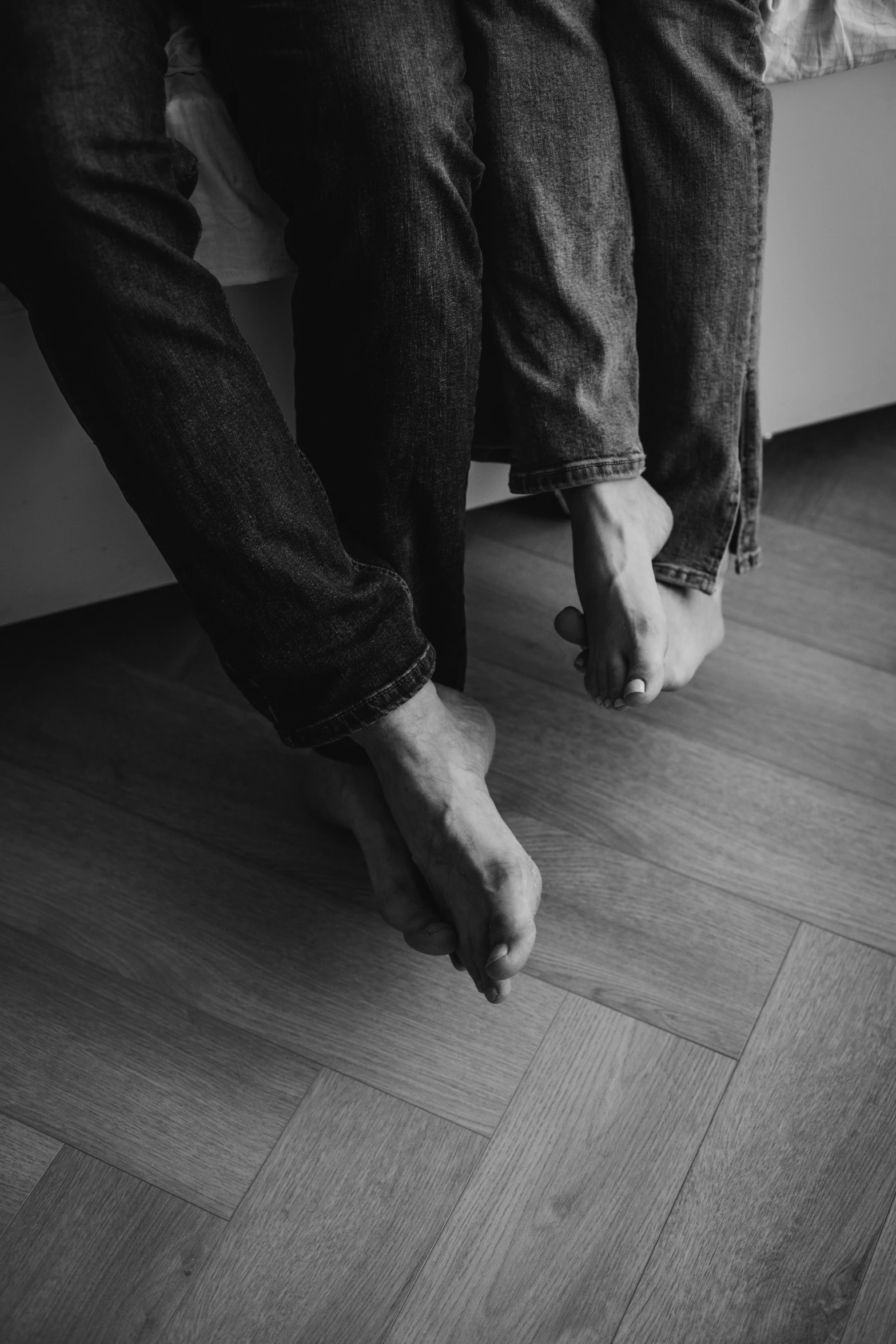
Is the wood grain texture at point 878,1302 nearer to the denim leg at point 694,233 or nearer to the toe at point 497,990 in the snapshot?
the toe at point 497,990

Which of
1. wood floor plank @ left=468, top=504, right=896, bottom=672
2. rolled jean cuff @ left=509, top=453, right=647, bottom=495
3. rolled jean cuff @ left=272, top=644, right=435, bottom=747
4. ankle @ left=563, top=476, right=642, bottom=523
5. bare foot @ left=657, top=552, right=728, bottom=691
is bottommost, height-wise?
wood floor plank @ left=468, top=504, right=896, bottom=672

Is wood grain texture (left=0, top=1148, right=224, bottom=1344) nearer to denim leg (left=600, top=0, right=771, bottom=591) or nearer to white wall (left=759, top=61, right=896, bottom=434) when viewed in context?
denim leg (left=600, top=0, right=771, bottom=591)

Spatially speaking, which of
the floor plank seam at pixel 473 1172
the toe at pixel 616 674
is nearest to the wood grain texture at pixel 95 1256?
the floor plank seam at pixel 473 1172

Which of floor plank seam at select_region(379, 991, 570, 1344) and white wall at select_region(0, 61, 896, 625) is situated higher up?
white wall at select_region(0, 61, 896, 625)

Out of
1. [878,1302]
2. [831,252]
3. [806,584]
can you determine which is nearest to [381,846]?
[878,1302]

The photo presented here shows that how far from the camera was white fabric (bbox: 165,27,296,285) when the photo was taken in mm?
784

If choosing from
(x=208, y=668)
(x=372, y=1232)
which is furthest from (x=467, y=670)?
(x=372, y=1232)

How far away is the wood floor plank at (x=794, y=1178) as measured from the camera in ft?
2.33

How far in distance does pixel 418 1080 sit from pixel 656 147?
701mm

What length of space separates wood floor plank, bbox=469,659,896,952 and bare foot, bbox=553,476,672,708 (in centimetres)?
16

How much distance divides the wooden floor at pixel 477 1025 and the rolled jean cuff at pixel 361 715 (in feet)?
0.73

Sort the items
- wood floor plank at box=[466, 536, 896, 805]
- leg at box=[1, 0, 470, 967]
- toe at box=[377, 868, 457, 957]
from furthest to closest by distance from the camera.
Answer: wood floor plank at box=[466, 536, 896, 805], toe at box=[377, 868, 457, 957], leg at box=[1, 0, 470, 967]

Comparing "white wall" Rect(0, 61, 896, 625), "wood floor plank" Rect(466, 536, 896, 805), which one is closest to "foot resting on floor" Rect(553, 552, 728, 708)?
"wood floor plank" Rect(466, 536, 896, 805)

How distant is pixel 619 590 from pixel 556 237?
9.9 inches
